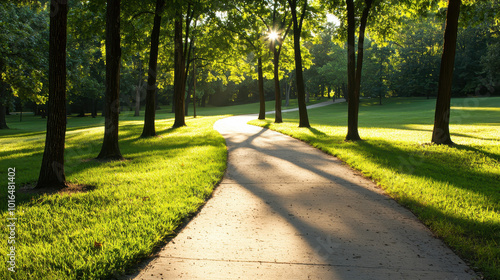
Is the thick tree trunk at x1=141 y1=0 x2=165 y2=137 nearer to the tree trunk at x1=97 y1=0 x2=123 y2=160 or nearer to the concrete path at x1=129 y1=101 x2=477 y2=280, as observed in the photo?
the tree trunk at x1=97 y1=0 x2=123 y2=160

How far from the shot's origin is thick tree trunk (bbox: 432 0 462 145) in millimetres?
10047

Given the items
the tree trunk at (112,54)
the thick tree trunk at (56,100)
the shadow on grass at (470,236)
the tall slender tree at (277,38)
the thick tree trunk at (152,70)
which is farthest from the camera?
the tall slender tree at (277,38)

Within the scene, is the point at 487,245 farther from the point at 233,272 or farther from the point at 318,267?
the point at 233,272

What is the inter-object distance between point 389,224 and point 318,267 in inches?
63.9

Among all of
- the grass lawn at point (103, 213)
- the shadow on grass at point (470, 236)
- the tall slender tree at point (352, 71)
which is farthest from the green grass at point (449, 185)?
the grass lawn at point (103, 213)

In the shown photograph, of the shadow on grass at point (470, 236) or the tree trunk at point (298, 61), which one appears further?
the tree trunk at point (298, 61)

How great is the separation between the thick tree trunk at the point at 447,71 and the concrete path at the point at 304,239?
20.7 feet

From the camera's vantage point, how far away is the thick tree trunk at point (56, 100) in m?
5.47

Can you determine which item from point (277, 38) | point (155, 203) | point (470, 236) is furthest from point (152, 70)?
point (470, 236)

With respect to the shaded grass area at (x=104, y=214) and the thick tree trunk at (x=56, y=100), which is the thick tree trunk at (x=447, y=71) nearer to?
the shaded grass area at (x=104, y=214)

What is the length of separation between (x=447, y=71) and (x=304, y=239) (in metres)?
9.44

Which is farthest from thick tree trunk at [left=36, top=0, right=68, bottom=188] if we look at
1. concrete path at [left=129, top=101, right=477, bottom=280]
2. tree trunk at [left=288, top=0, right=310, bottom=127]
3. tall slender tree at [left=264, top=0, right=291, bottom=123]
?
tall slender tree at [left=264, top=0, right=291, bottom=123]

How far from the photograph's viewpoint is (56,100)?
5.57 meters

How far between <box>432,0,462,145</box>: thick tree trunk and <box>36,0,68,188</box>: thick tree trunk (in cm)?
1076
